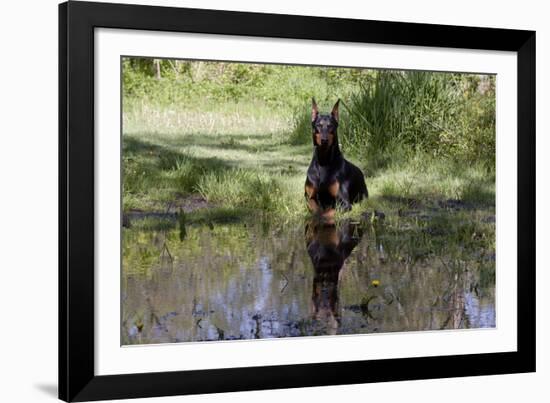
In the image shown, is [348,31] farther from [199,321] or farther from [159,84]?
[199,321]

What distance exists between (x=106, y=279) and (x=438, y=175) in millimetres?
2134

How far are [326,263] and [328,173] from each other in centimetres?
52

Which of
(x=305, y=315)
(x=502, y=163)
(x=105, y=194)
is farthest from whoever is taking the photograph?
(x=502, y=163)

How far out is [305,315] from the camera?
609 cm

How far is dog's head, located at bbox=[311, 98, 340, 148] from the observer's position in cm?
618

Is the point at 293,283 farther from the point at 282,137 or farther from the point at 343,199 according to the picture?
the point at 282,137

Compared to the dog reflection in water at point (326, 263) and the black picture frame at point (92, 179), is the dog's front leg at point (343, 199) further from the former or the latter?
the black picture frame at point (92, 179)

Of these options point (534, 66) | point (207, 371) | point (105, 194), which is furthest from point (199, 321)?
point (534, 66)

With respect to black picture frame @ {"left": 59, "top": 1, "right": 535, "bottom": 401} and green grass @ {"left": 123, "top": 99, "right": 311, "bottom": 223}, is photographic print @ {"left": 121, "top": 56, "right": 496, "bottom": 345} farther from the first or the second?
black picture frame @ {"left": 59, "top": 1, "right": 535, "bottom": 401}

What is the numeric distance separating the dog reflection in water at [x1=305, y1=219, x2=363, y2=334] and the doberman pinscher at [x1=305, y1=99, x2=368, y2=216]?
0.10m

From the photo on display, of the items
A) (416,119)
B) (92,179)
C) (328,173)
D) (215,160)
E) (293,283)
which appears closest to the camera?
(92,179)

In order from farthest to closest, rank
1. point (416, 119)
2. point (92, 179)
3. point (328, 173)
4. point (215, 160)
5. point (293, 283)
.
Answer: point (416, 119) < point (328, 173) < point (293, 283) < point (215, 160) < point (92, 179)

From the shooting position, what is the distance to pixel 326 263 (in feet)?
20.2

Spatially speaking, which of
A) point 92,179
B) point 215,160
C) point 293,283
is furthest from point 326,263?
point 92,179
